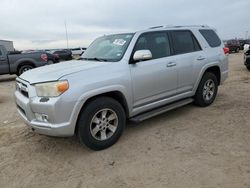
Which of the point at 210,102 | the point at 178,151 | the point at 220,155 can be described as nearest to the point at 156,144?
the point at 178,151

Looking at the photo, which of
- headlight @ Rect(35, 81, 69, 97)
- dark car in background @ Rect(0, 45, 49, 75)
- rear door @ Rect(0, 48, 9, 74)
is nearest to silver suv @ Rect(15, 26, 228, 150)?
headlight @ Rect(35, 81, 69, 97)

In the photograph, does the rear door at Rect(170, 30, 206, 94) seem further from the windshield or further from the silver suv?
the windshield

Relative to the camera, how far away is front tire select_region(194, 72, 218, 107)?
605 cm

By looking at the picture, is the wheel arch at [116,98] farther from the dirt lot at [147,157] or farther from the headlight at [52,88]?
the dirt lot at [147,157]

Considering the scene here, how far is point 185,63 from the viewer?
5461 millimetres

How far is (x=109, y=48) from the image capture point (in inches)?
198

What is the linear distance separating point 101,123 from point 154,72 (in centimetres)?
136

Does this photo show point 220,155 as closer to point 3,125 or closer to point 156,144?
point 156,144

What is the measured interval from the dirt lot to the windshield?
1412 mm

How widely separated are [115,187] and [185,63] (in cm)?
310

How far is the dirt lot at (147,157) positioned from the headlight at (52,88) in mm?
1018

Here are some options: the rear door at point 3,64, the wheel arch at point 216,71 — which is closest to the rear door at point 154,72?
the wheel arch at point 216,71

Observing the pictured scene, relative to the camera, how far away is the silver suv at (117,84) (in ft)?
12.5

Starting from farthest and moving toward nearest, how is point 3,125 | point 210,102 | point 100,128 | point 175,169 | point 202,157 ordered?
1. point 210,102
2. point 3,125
3. point 100,128
4. point 202,157
5. point 175,169
